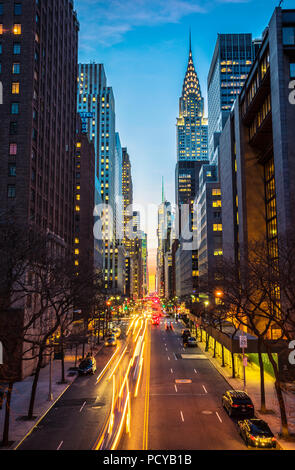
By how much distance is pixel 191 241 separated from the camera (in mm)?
159500

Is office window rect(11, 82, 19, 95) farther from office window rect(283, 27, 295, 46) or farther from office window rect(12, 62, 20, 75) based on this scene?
office window rect(283, 27, 295, 46)

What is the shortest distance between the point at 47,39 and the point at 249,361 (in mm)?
55181

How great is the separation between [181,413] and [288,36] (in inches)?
1741

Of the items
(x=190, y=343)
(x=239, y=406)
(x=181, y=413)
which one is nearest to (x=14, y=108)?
(x=181, y=413)

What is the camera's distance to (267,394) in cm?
3225

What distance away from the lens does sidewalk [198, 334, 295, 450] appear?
75.7 feet

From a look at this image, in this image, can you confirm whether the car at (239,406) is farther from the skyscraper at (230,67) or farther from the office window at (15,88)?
the skyscraper at (230,67)

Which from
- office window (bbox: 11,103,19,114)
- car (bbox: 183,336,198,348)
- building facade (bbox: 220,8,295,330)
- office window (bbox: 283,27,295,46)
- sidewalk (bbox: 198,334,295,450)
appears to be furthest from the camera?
car (bbox: 183,336,198,348)

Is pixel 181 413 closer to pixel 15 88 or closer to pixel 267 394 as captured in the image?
pixel 267 394

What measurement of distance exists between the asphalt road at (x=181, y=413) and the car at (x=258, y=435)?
0.54 meters

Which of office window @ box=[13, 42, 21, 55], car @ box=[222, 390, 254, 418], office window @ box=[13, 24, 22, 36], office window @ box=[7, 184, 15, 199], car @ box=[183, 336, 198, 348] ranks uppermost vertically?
office window @ box=[13, 24, 22, 36]

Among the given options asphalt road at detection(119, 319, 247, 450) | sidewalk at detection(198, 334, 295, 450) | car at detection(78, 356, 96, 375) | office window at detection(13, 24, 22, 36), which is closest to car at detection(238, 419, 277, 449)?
asphalt road at detection(119, 319, 247, 450)

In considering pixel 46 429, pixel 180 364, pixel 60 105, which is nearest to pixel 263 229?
pixel 180 364

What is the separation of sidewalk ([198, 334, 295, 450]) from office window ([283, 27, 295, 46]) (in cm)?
3898
